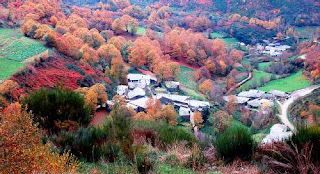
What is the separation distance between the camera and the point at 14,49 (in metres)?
30.9

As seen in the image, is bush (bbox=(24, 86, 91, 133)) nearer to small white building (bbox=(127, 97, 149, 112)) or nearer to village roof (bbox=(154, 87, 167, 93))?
small white building (bbox=(127, 97, 149, 112))

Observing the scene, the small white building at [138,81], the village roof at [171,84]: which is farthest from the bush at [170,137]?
the village roof at [171,84]

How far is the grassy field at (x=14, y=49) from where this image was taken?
2584cm

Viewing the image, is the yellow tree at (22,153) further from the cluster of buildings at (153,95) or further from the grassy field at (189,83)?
the grassy field at (189,83)

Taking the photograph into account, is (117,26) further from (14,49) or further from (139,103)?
(139,103)

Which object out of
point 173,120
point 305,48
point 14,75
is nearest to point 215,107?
point 173,120

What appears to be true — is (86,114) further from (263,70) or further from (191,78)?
(263,70)

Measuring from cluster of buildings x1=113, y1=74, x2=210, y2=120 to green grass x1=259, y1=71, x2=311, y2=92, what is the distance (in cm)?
1577

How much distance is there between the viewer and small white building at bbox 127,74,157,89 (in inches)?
1292

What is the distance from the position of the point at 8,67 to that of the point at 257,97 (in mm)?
27690

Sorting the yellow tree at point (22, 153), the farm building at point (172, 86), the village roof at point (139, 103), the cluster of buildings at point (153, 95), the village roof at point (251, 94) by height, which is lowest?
the village roof at point (251, 94)

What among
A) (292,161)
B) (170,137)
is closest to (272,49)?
(170,137)

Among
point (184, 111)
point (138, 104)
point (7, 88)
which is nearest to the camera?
point (7, 88)

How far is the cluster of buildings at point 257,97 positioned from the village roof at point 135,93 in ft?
34.6
